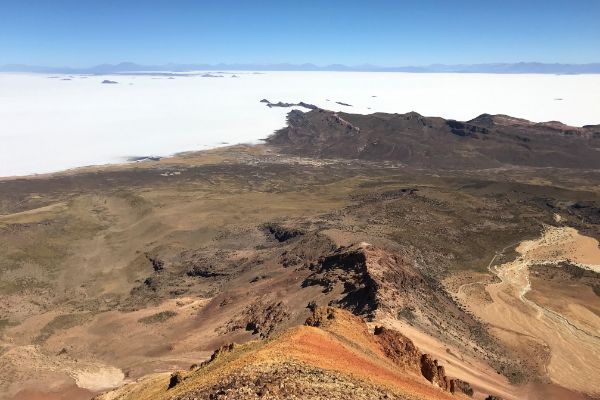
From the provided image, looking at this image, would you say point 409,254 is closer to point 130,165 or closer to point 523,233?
point 523,233

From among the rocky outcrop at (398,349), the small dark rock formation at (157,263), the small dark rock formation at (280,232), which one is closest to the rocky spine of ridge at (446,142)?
the small dark rock formation at (280,232)

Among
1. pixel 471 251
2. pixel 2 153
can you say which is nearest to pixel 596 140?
pixel 471 251

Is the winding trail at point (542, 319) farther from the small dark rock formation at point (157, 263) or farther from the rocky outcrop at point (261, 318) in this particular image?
the small dark rock formation at point (157, 263)

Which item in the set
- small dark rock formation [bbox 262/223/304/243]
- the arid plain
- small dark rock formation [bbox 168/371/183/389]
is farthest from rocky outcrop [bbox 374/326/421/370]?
small dark rock formation [bbox 262/223/304/243]

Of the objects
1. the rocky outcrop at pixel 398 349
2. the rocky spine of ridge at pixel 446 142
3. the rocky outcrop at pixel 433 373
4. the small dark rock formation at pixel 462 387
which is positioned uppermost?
the rocky outcrop at pixel 398 349

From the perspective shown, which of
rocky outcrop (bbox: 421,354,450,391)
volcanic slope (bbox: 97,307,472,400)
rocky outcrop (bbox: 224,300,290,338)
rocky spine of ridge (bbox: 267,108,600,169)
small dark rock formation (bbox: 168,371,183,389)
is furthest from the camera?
rocky spine of ridge (bbox: 267,108,600,169)

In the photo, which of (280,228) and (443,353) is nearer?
(443,353)

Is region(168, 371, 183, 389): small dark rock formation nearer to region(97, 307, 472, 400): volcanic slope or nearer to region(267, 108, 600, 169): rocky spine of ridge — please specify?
region(97, 307, 472, 400): volcanic slope

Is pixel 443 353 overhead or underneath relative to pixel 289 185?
overhead
